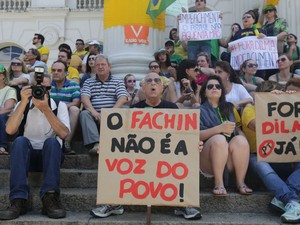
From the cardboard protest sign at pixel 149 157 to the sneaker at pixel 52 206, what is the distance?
406 mm

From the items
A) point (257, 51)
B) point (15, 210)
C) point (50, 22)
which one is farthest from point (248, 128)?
point (50, 22)

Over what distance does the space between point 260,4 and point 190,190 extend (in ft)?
28.1

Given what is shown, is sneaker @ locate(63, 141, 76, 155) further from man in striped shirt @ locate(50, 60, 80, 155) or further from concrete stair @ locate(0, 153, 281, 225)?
man in striped shirt @ locate(50, 60, 80, 155)

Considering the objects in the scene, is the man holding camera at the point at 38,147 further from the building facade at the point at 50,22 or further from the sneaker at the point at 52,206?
the building facade at the point at 50,22

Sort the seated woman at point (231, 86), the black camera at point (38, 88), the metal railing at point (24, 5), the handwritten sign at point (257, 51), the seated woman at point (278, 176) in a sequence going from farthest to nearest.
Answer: the metal railing at point (24, 5)
the handwritten sign at point (257, 51)
the seated woman at point (231, 86)
the black camera at point (38, 88)
the seated woman at point (278, 176)

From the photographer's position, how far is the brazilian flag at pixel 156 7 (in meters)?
7.41

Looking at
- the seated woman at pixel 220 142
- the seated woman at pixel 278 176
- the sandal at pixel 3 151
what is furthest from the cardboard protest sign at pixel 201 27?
the sandal at pixel 3 151

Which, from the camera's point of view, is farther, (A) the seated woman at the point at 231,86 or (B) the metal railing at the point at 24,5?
(B) the metal railing at the point at 24,5

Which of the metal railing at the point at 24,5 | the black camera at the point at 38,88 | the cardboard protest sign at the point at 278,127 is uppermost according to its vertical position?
the metal railing at the point at 24,5

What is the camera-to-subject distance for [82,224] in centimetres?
356

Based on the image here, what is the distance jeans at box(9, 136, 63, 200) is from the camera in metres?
3.71

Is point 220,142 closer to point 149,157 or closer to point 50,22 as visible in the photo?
point 149,157

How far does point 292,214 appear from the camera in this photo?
3494mm

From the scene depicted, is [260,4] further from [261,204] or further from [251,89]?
[261,204]
